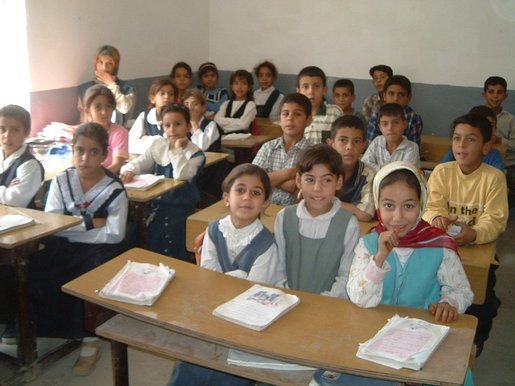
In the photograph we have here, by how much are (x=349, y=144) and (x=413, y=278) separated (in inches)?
43.9

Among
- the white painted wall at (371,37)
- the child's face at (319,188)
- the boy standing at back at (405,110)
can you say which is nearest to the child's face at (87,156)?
the child's face at (319,188)

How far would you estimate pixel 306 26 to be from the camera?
20.8 feet

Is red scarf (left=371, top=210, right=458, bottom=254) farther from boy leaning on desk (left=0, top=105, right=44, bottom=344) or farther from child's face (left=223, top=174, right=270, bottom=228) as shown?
boy leaning on desk (left=0, top=105, right=44, bottom=344)

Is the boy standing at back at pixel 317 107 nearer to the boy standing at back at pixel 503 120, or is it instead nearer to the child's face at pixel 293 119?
the child's face at pixel 293 119

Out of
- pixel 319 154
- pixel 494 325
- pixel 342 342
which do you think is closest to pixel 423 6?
pixel 494 325

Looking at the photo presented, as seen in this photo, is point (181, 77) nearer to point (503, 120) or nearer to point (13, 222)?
point (503, 120)

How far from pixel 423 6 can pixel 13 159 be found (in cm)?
447

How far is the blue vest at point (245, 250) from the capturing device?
204cm

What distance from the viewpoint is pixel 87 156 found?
2.68 metres

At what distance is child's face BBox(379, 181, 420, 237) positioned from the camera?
1824 millimetres

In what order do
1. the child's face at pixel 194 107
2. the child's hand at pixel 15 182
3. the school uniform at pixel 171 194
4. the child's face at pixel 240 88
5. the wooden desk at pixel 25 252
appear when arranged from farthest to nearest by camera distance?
1. the child's face at pixel 240 88
2. the child's face at pixel 194 107
3. the school uniform at pixel 171 194
4. the child's hand at pixel 15 182
5. the wooden desk at pixel 25 252

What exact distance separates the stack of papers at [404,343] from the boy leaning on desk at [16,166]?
193cm

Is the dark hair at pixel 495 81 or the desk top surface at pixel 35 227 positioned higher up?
the dark hair at pixel 495 81

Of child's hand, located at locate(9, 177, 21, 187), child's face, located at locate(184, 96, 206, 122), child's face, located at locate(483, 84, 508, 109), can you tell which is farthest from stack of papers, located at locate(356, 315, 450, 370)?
child's face, located at locate(483, 84, 508, 109)
